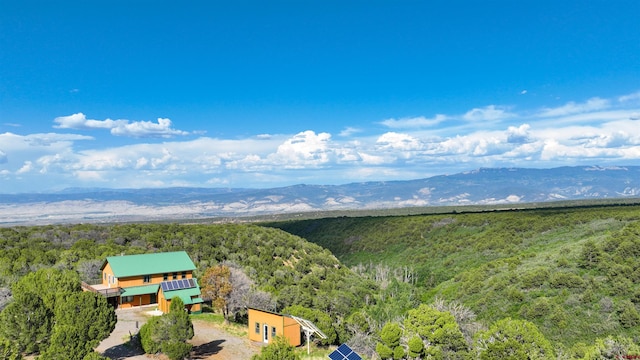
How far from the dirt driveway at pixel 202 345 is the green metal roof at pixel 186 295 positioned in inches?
88.9

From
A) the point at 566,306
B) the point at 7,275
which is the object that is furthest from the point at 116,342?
the point at 566,306

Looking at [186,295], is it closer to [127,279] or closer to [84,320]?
[127,279]

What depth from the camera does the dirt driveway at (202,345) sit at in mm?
30531

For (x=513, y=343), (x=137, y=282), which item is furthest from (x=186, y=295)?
(x=513, y=343)

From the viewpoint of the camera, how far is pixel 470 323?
33.2m

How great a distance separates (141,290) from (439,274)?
41951 mm

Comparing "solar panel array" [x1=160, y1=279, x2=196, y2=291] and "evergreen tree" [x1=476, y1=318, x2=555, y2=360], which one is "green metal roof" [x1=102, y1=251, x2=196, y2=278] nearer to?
"solar panel array" [x1=160, y1=279, x2=196, y2=291]

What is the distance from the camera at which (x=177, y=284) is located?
42.4 metres

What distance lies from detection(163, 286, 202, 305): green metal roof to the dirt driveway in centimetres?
226

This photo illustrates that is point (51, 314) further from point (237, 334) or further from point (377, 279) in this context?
point (377, 279)

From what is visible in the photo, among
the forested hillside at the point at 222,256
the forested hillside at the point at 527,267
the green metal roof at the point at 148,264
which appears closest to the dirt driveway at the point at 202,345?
the green metal roof at the point at 148,264

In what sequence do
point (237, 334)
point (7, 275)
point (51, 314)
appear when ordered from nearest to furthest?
1. point (51, 314)
2. point (237, 334)
3. point (7, 275)

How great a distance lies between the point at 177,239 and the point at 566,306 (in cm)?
5622

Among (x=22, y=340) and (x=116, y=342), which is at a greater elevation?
(x=22, y=340)
